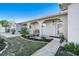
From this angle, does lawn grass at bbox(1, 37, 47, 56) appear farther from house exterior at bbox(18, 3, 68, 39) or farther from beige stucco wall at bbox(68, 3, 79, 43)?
beige stucco wall at bbox(68, 3, 79, 43)

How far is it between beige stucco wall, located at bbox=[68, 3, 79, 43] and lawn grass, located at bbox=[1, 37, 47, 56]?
1.16m

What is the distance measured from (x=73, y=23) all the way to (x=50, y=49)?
53.5 inches

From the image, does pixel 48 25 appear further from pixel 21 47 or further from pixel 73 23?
pixel 21 47

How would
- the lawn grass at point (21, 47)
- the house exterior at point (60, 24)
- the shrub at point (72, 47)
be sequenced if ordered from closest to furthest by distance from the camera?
1. the shrub at point (72, 47)
2. the lawn grass at point (21, 47)
3. the house exterior at point (60, 24)

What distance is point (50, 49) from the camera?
5.80 meters

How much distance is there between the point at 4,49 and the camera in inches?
226

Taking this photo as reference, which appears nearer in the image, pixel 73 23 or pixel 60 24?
pixel 73 23

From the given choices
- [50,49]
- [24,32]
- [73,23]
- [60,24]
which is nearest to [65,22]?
[60,24]

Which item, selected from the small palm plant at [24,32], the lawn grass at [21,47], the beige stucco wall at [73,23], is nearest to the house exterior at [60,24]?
the beige stucco wall at [73,23]

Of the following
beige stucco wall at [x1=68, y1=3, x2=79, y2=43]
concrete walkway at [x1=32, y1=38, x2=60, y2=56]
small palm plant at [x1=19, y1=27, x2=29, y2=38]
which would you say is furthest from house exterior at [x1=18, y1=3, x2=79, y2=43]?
concrete walkway at [x1=32, y1=38, x2=60, y2=56]

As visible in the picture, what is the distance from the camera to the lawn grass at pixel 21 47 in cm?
568

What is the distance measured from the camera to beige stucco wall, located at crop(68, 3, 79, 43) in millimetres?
5688

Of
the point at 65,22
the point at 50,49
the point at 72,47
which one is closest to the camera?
the point at 72,47

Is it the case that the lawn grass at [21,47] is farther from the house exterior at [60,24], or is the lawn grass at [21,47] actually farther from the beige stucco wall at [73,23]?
the beige stucco wall at [73,23]
